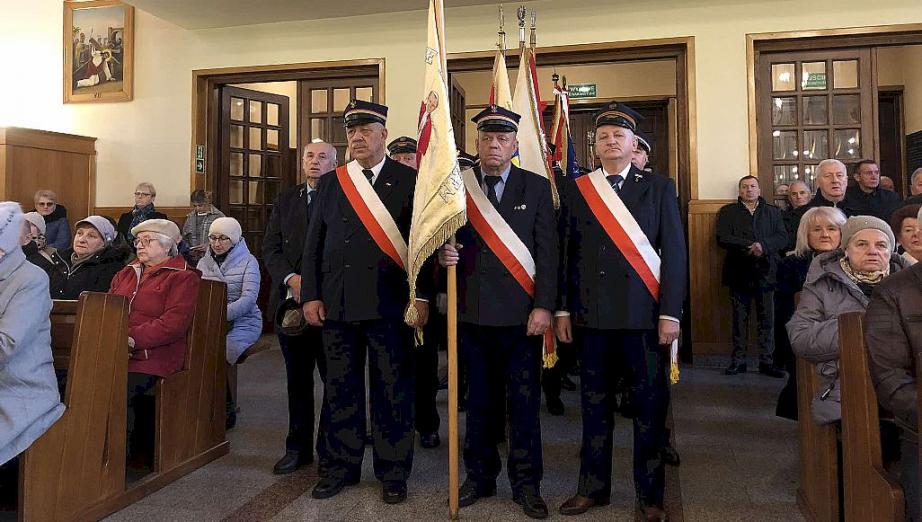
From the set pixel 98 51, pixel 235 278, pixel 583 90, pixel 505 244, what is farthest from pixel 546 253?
pixel 583 90

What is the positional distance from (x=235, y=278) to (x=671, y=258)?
243 centimetres

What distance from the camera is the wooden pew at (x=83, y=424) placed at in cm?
219

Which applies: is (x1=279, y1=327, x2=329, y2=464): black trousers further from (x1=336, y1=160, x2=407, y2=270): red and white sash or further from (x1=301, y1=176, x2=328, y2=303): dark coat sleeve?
(x1=336, y1=160, x2=407, y2=270): red and white sash

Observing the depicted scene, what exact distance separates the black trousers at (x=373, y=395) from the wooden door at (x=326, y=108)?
13.1ft

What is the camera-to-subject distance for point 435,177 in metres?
2.45

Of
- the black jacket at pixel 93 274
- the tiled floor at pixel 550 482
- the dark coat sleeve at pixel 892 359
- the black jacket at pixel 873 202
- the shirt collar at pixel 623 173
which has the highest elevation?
the black jacket at pixel 873 202

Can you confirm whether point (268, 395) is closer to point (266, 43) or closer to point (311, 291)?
point (311, 291)

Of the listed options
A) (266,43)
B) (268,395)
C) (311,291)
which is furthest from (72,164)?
(311,291)

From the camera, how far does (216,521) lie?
243cm

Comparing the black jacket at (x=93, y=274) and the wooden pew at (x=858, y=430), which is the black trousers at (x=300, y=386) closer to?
the black jacket at (x=93, y=274)

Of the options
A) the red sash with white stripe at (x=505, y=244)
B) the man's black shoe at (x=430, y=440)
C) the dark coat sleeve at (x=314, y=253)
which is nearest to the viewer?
the red sash with white stripe at (x=505, y=244)

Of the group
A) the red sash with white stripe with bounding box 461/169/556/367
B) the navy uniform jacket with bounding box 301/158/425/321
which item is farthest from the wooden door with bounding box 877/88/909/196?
the navy uniform jacket with bounding box 301/158/425/321

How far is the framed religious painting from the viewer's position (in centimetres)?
670

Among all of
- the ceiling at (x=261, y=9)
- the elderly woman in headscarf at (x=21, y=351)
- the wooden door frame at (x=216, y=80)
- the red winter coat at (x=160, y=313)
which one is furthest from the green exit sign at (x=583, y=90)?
the elderly woman in headscarf at (x=21, y=351)
